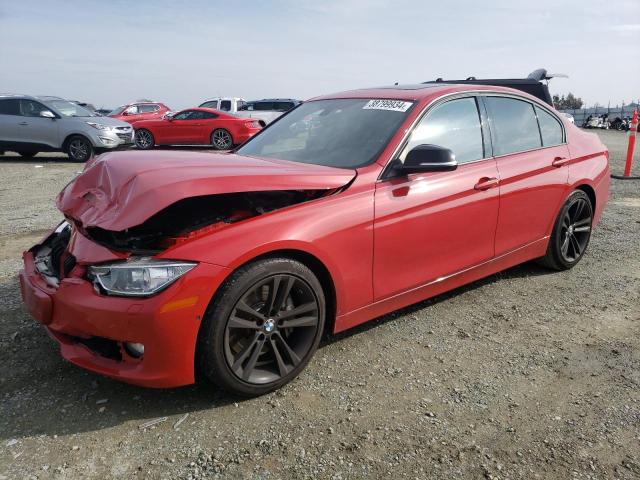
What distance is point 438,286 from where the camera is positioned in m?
3.50

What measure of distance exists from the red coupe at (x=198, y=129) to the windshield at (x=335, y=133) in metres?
12.4

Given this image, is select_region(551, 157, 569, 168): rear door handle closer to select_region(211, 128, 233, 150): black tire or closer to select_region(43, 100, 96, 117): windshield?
select_region(43, 100, 96, 117): windshield

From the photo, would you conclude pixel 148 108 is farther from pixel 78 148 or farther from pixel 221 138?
pixel 78 148

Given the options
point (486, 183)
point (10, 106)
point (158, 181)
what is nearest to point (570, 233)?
point (486, 183)

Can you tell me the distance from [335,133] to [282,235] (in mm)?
1196

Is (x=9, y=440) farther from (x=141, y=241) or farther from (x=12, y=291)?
(x=12, y=291)

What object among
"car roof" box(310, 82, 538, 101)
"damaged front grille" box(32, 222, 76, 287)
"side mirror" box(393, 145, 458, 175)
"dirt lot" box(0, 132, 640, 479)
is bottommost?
"dirt lot" box(0, 132, 640, 479)

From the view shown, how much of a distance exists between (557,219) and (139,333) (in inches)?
139

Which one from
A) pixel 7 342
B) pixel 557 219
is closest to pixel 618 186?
pixel 557 219

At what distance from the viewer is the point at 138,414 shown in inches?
101

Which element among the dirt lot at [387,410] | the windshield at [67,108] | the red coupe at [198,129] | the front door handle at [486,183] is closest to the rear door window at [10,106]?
the windshield at [67,108]

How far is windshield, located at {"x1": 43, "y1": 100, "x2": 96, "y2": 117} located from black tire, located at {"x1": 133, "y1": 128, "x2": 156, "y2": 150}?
3.21m

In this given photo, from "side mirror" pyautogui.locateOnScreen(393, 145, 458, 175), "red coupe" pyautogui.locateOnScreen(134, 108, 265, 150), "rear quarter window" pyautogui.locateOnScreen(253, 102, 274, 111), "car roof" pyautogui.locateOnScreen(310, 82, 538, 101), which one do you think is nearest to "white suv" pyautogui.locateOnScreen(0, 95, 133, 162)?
"red coupe" pyautogui.locateOnScreen(134, 108, 265, 150)

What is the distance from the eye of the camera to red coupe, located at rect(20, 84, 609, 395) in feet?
7.86
